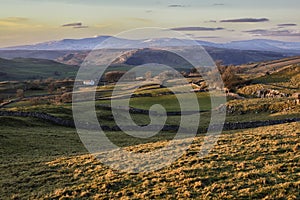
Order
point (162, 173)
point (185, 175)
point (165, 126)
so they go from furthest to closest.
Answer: point (165, 126) → point (162, 173) → point (185, 175)

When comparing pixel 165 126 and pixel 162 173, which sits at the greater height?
pixel 162 173

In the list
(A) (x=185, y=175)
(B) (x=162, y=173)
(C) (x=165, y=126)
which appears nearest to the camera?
(A) (x=185, y=175)

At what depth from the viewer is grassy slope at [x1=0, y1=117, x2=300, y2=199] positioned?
49.4ft

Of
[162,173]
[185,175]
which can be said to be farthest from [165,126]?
[185,175]

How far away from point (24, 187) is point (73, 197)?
433 cm

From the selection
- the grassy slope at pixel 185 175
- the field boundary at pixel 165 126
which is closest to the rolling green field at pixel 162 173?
the grassy slope at pixel 185 175

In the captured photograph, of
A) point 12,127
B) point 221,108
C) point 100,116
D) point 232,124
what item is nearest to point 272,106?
point 221,108

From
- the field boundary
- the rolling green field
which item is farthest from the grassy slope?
the field boundary

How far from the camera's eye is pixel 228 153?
70.8ft

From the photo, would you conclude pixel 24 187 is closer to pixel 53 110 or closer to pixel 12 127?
pixel 12 127

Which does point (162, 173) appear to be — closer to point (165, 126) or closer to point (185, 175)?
point (185, 175)

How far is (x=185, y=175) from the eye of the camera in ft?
57.6

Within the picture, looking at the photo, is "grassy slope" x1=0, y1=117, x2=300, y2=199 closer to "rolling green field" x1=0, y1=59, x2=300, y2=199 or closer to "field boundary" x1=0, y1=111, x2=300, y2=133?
"rolling green field" x1=0, y1=59, x2=300, y2=199

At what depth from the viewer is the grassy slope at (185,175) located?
49.4 ft
